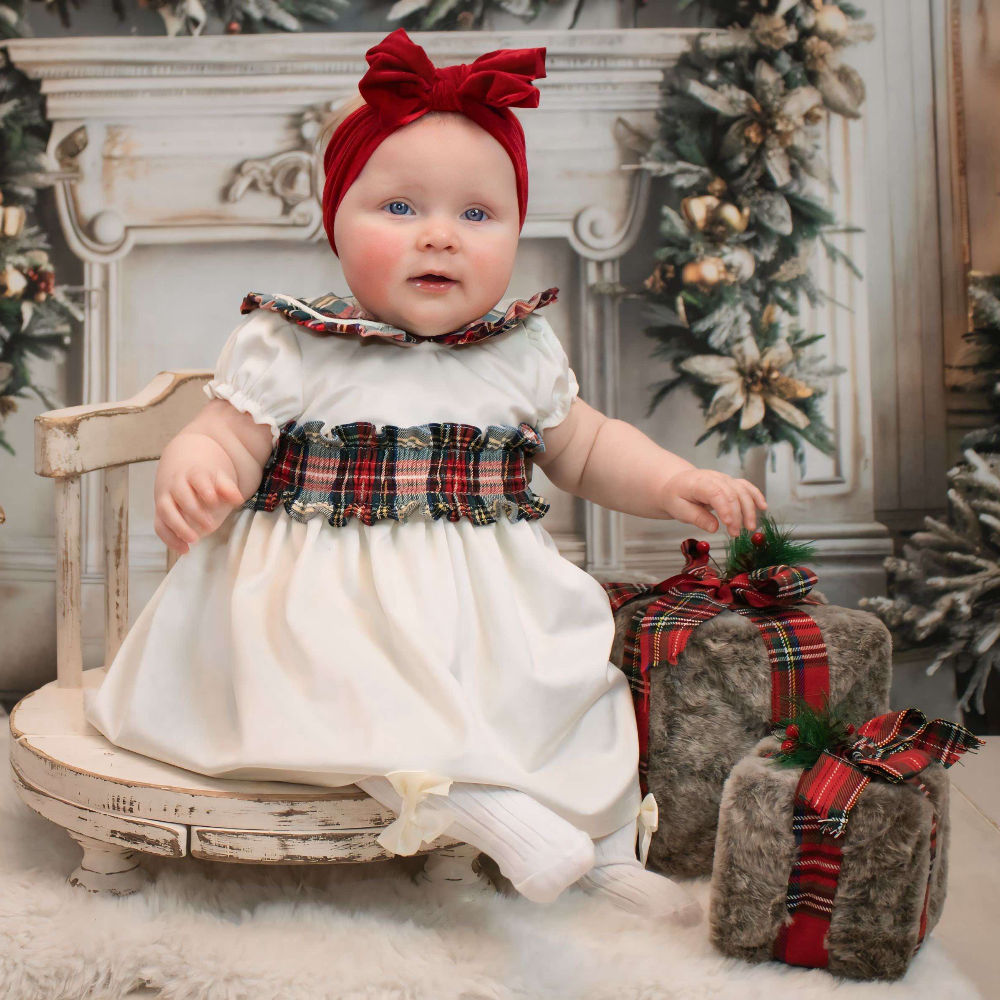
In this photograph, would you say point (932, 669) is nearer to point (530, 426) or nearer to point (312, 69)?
point (530, 426)

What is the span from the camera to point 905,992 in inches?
38.2

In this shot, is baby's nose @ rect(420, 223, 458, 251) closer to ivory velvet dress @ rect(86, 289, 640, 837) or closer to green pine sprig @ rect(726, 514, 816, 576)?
ivory velvet dress @ rect(86, 289, 640, 837)

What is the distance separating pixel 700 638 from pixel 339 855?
0.45 meters

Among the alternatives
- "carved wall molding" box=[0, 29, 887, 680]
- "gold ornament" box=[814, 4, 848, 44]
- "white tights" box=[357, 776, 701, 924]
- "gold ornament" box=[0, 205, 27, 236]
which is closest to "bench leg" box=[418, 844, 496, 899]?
"white tights" box=[357, 776, 701, 924]

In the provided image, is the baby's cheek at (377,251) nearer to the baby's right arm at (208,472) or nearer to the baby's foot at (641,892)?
the baby's right arm at (208,472)

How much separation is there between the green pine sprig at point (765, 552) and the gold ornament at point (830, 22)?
1.11 m

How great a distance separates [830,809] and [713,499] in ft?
1.19

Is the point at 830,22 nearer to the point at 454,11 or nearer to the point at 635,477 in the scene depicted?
the point at 454,11

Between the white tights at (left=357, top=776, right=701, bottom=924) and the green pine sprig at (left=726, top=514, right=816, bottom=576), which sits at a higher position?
the green pine sprig at (left=726, top=514, right=816, bottom=576)

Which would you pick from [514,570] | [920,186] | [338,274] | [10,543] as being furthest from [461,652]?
[920,186]

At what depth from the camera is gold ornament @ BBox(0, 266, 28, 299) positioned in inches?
76.4

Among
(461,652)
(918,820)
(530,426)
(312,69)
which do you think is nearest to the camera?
(918,820)

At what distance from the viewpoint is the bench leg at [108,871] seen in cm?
112

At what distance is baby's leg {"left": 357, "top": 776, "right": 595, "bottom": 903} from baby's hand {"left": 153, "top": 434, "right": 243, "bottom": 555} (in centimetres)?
30
